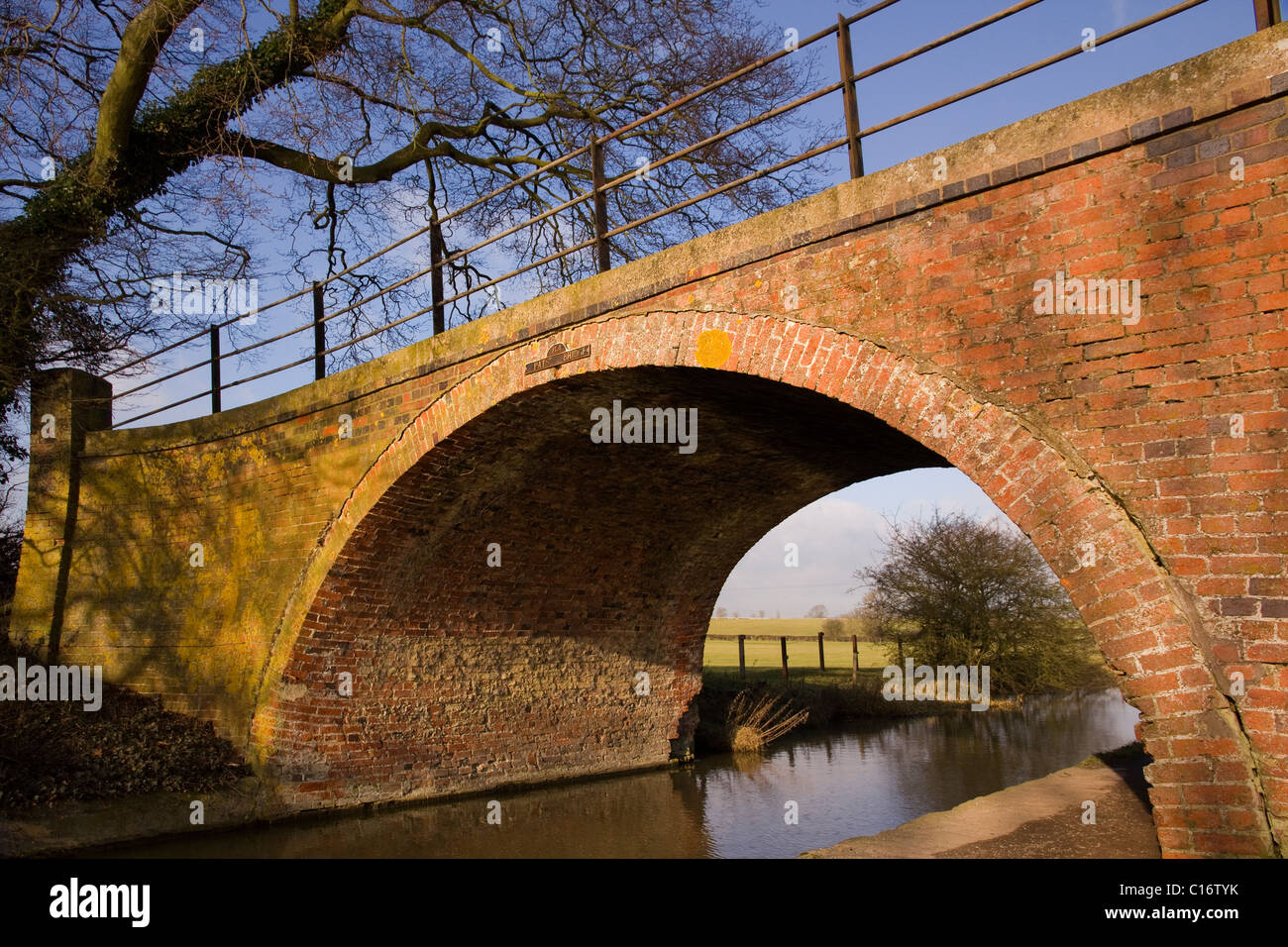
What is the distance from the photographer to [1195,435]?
4.26 metres

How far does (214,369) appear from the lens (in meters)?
11.5

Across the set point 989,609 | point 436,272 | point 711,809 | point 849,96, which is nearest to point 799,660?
point 989,609

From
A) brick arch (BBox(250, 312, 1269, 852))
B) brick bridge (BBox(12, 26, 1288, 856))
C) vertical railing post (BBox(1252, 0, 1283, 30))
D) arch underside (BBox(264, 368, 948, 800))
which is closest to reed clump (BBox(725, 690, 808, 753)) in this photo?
brick bridge (BBox(12, 26, 1288, 856))

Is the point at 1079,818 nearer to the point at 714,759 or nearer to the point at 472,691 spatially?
the point at 472,691

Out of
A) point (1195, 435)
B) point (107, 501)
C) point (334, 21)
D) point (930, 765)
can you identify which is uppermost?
point (334, 21)

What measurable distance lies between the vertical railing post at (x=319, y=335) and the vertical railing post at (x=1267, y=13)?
833cm

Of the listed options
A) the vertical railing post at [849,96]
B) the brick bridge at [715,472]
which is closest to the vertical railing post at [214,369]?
the brick bridge at [715,472]

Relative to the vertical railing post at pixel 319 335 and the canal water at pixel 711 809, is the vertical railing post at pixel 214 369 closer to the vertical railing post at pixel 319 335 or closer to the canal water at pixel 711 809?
the vertical railing post at pixel 319 335

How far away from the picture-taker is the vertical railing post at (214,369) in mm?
11211

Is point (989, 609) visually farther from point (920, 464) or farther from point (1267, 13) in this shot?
point (1267, 13)

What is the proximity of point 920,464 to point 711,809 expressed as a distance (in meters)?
4.12

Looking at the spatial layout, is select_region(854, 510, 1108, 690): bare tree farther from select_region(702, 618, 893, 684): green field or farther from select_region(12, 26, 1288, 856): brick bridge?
select_region(12, 26, 1288, 856): brick bridge
